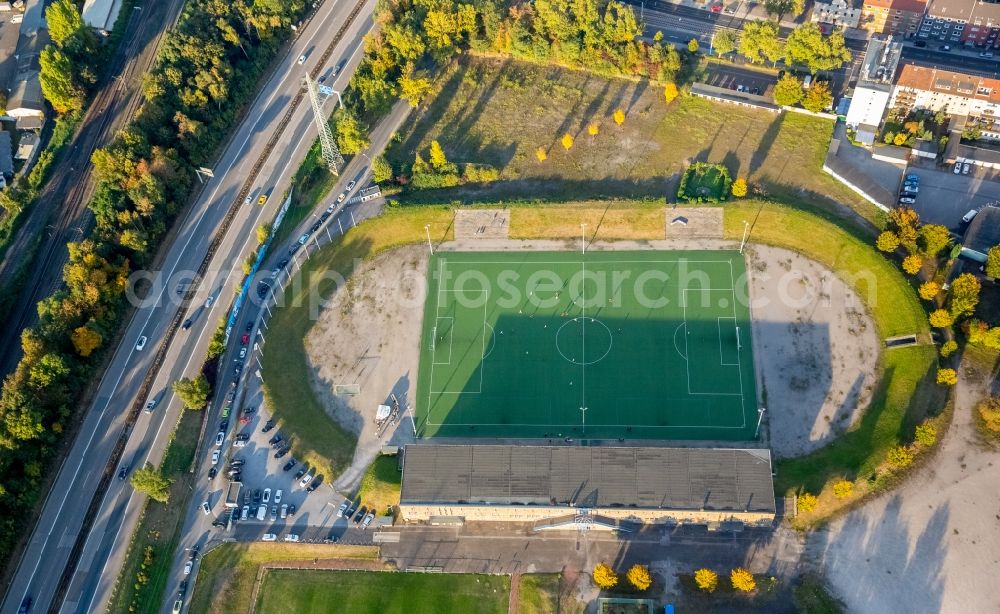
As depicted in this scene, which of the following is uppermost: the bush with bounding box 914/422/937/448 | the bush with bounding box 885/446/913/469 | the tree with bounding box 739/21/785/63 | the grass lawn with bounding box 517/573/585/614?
the tree with bounding box 739/21/785/63

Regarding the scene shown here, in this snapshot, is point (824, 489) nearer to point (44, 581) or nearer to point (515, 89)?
point (515, 89)

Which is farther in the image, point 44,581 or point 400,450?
point 400,450

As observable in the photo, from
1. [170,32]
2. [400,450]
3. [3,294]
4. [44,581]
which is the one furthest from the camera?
[170,32]

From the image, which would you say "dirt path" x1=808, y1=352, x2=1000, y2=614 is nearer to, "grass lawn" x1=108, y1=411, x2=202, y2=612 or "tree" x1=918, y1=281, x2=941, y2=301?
"tree" x1=918, y1=281, x2=941, y2=301

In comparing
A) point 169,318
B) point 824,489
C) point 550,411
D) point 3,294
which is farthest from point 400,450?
point 3,294

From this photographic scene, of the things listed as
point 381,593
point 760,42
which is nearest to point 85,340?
point 381,593

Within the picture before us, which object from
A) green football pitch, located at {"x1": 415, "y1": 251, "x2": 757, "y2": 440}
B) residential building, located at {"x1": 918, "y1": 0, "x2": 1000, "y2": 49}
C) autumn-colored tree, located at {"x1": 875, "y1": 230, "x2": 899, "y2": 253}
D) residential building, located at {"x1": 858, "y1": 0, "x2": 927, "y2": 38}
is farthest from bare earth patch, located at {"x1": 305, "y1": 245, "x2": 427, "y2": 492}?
residential building, located at {"x1": 918, "y1": 0, "x2": 1000, "y2": 49}

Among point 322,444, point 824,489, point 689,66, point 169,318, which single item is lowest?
point 322,444
